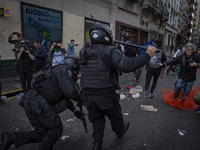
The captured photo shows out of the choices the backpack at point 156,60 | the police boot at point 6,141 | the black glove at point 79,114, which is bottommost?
the police boot at point 6,141

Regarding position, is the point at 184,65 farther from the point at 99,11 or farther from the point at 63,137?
the point at 99,11

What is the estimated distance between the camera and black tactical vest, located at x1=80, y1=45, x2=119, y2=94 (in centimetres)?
204

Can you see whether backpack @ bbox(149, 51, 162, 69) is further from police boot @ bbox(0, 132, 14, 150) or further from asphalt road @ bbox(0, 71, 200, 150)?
police boot @ bbox(0, 132, 14, 150)

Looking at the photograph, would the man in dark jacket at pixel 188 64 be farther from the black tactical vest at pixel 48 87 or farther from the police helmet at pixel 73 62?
the black tactical vest at pixel 48 87

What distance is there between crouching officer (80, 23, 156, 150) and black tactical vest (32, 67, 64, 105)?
380 mm

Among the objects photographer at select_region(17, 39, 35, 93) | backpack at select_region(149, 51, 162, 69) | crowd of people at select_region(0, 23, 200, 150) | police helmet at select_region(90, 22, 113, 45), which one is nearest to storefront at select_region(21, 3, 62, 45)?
photographer at select_region(17, 39, 35, 93)

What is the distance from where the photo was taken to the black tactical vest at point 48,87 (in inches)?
83.6

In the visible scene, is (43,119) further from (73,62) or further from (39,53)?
(39,53)

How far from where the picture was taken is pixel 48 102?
2.15 m

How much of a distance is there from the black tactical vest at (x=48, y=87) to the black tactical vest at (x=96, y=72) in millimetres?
391

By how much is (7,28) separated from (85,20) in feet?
19.0

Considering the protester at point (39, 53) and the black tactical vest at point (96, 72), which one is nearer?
the black tactical vest at point (96, 72)

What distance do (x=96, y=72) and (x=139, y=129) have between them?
178 centimetres

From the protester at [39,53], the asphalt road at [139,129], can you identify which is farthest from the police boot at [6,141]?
the protester at [39,53]
